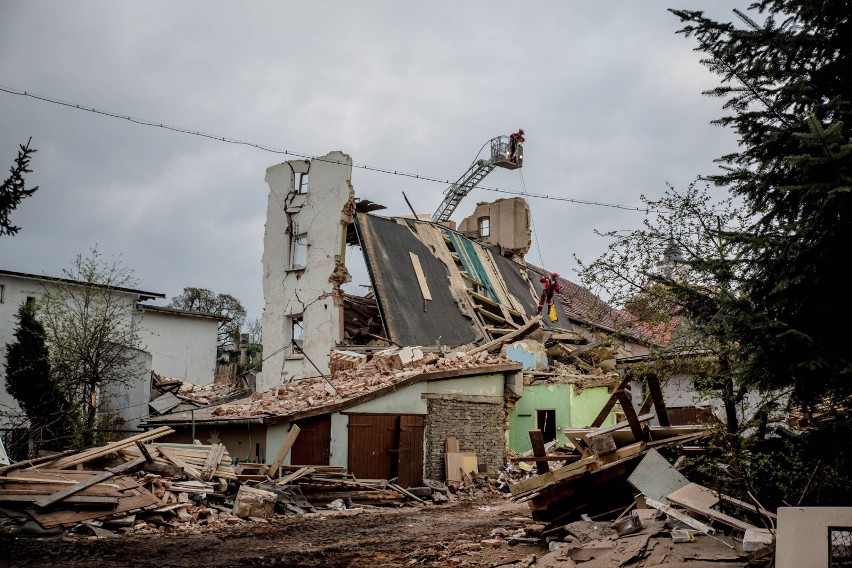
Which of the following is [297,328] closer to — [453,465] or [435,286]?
[435,286]

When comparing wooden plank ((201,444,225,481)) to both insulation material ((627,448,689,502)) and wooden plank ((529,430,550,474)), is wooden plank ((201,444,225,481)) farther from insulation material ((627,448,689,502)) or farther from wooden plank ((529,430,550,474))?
insulation material ((627,448,689,502))

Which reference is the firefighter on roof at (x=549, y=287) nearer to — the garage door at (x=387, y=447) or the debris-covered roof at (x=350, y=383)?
the debris-covered roof at (x=350, y=383)

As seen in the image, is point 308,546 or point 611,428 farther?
point 611,428

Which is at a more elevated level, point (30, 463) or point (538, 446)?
point (538, 446)

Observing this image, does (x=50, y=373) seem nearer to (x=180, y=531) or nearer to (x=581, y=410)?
(x=180, y=531)

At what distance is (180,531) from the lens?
13.1 m

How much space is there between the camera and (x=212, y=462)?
1617cm

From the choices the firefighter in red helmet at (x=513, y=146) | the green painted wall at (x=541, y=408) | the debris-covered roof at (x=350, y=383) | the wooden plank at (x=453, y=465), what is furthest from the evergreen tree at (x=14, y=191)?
the firefighter in red helmet at (x=513, y=146)

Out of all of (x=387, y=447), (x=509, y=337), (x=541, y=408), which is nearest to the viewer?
(x=387, y=447)

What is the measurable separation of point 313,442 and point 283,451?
142cm

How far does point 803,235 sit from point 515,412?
17.4m

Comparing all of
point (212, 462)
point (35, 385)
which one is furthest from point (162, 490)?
point (35, 385)

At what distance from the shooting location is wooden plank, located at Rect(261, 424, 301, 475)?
56.3 ft

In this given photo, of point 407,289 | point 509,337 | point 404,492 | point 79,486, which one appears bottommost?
point 404,492
